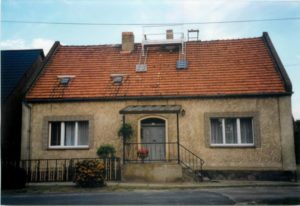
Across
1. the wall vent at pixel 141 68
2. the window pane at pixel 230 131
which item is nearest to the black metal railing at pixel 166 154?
the window pane at pixel 230 131

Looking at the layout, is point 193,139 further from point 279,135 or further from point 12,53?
point 12,53

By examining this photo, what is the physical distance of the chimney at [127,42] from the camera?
2006cm

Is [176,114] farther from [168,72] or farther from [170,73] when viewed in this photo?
[168,72]

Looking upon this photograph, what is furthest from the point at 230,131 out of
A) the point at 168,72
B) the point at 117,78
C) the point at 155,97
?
the point at 117,78

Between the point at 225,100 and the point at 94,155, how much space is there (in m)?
6.85

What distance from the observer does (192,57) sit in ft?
62.0

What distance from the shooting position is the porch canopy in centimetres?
1527

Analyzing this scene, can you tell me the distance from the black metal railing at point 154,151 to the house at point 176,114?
5 centimetres

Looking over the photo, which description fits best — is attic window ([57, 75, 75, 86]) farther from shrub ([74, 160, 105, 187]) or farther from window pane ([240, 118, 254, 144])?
window pane ([240, 118, 254, 144])

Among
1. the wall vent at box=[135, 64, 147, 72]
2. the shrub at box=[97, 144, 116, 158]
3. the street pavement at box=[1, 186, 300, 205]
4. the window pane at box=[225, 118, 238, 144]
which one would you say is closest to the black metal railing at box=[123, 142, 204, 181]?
the shrub at box=[97, 144, 116, 158]

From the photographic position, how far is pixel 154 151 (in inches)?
650

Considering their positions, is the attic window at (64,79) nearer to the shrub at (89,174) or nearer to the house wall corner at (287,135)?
the shrub at (89,174)

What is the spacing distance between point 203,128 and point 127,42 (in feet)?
24.2

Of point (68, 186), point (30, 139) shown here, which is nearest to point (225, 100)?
point (68, 186)
